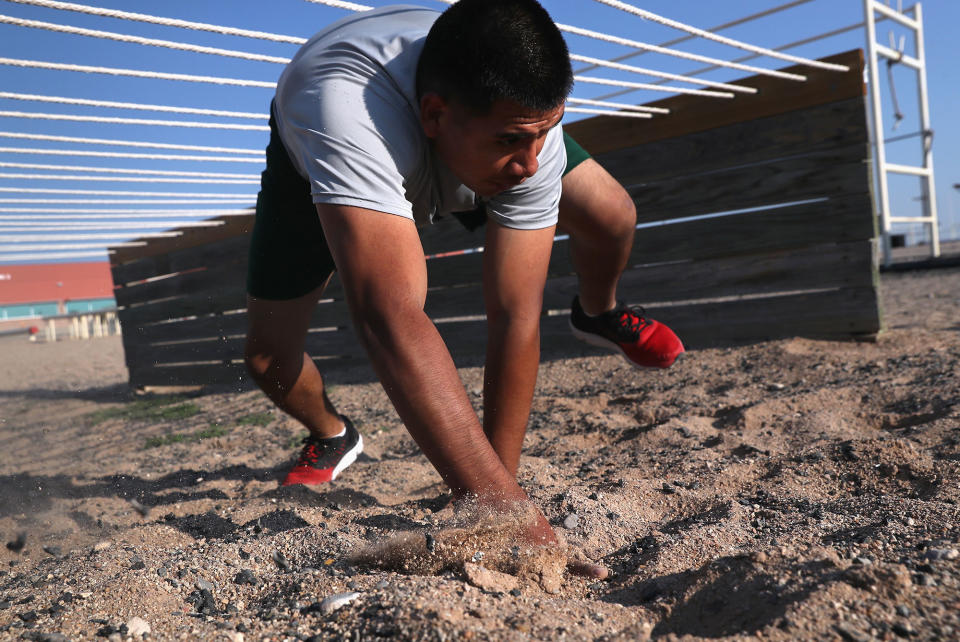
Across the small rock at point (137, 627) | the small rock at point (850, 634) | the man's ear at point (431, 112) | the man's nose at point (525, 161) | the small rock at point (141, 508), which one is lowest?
the small rock at point (141, 508)

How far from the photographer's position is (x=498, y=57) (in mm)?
1314

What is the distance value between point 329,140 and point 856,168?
10.9 feet

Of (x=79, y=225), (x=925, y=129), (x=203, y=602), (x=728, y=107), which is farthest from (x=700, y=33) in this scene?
(x=925, y=129)

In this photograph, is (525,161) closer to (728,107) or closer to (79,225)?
(728,107)

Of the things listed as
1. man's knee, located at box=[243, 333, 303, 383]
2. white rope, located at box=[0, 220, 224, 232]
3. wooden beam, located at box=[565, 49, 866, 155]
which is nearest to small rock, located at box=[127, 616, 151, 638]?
man's knee, located at box=[243, 333, 303, 383]

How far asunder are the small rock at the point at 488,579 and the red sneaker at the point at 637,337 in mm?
1491

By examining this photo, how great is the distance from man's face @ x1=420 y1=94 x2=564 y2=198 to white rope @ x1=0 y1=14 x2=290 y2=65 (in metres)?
1.41

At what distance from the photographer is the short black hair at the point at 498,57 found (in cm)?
132

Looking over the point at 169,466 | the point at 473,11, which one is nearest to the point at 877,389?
the point at 473,11

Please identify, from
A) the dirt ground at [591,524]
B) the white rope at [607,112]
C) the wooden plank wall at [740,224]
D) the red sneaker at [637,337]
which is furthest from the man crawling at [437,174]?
the wooden plank wall at [740,224]

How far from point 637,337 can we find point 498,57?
1.52 m

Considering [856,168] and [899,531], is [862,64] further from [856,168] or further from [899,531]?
[899,531]

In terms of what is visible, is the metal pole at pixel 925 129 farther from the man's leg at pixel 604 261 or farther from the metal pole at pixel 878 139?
the man's leg at pixel 604 261

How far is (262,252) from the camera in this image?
212cm
